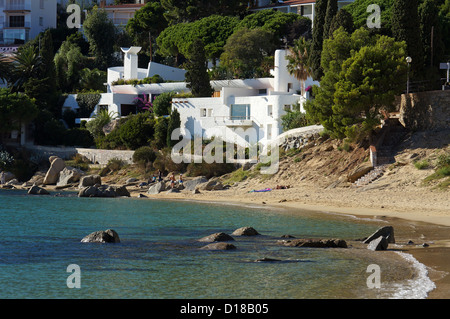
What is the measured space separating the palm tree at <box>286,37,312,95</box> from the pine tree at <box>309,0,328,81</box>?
13.9ft

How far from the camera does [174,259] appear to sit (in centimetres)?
2323

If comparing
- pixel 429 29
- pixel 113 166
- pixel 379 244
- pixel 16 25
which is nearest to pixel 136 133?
pixel 113 166

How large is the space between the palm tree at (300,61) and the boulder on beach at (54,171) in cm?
2004

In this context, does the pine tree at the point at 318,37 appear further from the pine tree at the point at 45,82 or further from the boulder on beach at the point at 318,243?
the pine tree at the point at 45,82

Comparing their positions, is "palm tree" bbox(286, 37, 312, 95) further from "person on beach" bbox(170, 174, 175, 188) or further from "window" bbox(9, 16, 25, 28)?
"window" bbox(9, 16, 25, 28)

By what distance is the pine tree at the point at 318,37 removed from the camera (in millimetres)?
51531

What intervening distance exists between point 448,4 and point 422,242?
47.2 m

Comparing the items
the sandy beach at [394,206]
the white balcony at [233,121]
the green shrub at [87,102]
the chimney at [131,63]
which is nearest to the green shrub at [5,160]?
the green shrub at [87,102]

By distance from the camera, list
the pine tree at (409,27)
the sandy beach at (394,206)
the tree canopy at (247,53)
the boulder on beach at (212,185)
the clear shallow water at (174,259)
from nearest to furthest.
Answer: the clear shallow water at (174,259), the sandy beach at (394,206), the pine tree at (409,27), the boulder on beach at (212,185), the tree canopy at (247,53)

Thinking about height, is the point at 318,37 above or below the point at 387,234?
above

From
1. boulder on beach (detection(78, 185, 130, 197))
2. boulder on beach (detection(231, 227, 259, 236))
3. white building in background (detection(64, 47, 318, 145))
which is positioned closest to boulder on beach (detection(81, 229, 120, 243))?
boulder on beach (detection(231, 227, 259, 236))

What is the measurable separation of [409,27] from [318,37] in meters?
7.51

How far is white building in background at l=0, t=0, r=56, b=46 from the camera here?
3765 inches

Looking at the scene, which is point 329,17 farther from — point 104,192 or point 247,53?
point 104,192
